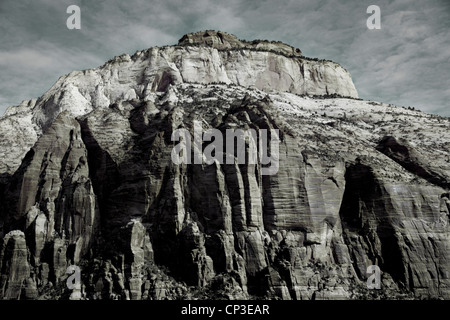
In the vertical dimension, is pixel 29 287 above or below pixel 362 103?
below

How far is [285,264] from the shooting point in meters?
51.9

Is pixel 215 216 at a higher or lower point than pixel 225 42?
lower

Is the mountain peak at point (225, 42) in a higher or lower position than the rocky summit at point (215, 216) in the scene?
higher

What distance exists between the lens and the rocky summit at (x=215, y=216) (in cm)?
5125

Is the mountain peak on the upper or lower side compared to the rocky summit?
upper

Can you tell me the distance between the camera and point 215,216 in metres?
54.6

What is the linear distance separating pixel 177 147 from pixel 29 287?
22142 mm

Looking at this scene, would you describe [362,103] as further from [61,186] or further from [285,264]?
[61,186]

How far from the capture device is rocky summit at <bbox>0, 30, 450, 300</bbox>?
5125cm

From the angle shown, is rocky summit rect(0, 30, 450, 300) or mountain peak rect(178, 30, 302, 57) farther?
mountain peak rect(178, 30, 302, 57)

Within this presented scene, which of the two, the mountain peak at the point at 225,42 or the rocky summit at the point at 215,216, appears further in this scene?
the mountain peak at the point at 225,42

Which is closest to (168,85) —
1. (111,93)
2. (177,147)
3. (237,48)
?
(111,93)

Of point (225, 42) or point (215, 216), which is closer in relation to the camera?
point (215, 216)
